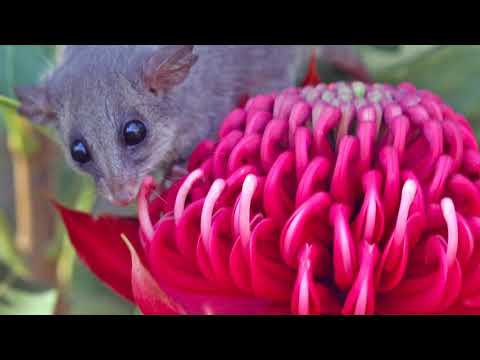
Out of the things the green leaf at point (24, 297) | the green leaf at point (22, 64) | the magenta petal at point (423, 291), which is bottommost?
the green leaf at point (24, 297)

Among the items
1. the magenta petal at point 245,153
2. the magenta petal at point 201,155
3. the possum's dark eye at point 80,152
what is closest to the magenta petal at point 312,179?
the magenta petal at point 245,153

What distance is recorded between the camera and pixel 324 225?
1.27 metres

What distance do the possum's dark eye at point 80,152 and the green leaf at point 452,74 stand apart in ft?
2.61

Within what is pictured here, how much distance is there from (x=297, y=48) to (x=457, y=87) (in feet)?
1.37

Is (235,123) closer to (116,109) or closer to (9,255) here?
(116,109)

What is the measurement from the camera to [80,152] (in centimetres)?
140

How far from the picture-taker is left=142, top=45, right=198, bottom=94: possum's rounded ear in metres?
1.37

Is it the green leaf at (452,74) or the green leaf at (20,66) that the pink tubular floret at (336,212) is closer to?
the green leaf at (452,74)

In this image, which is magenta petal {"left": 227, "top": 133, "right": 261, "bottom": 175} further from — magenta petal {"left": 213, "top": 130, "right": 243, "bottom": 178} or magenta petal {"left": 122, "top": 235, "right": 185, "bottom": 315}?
magenta petal {"left": 122, "top": 235, "right": 185, "bottom": 315}

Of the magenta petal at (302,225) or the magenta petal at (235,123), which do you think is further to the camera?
the magenta petal at (235,123)

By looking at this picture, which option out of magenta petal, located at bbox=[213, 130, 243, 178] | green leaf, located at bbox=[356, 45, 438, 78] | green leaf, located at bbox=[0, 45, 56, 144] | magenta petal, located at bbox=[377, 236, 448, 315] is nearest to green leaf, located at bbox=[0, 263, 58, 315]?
green leaf, located at bbox=[0, 45, 56, 144]

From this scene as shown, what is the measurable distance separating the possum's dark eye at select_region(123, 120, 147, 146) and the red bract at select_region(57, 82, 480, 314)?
0.31ft

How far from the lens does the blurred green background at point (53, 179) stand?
67.6 inches

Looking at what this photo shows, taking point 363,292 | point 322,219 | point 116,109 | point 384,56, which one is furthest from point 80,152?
point 384,56
